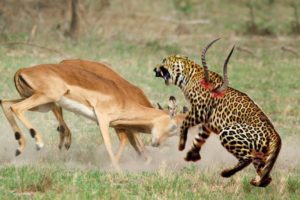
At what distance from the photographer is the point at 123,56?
17.0m

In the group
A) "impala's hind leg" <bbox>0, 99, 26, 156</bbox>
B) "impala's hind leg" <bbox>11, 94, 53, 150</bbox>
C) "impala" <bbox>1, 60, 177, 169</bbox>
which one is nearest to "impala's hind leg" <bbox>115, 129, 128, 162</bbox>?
"impala" <bbox>1, 60, 177, 169</bbox>

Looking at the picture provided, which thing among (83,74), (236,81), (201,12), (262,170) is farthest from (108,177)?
(201,12)

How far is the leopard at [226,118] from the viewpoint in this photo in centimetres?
821

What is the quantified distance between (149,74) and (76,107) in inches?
225

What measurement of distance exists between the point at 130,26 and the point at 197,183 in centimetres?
1327

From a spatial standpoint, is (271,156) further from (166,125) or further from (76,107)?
(76,107)

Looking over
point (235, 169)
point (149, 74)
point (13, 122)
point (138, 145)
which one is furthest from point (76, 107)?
point (149, 74)

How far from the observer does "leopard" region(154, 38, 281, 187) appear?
8.21 m

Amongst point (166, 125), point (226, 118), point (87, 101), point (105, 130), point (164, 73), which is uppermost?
point (164, 73)

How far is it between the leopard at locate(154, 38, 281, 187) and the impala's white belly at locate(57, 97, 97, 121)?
973 millimetres

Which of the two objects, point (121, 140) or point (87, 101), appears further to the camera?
point (121, 140)

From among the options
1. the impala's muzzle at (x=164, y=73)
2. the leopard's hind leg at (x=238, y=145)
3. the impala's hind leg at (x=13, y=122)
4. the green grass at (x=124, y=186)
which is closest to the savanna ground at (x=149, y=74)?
the green grass at (x=124, y=186)

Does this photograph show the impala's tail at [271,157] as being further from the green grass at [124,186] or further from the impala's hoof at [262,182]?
the green grass at [124,186]

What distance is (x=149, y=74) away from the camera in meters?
15.5
